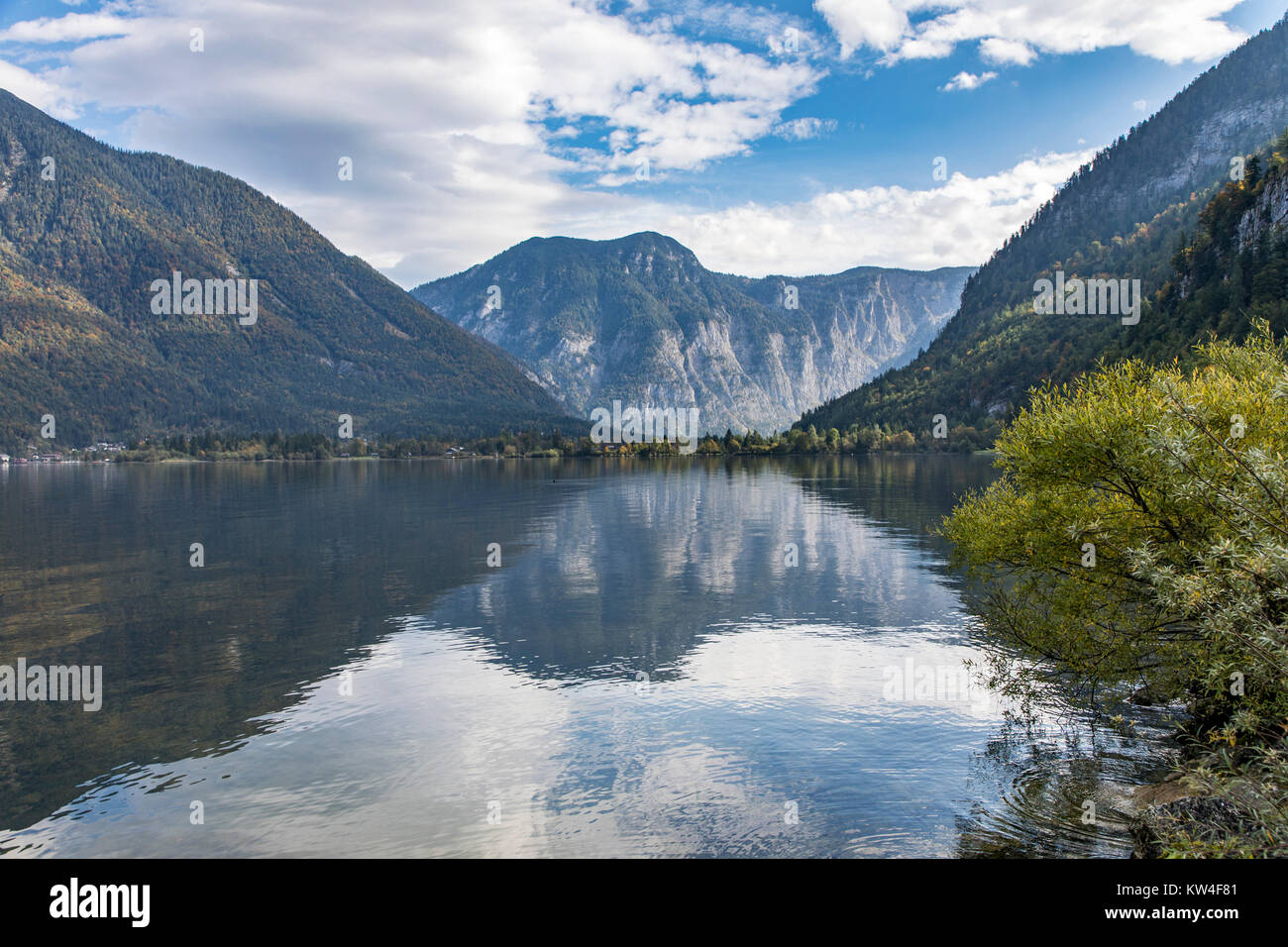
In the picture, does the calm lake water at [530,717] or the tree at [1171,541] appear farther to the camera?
the calm lake water at [530,717]

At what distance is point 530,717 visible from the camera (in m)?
30.3

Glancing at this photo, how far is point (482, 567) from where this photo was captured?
6438 cm

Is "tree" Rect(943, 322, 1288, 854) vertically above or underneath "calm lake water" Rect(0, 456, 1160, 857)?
above

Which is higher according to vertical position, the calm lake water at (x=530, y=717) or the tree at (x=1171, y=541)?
the tree at (x=1171, y=541)

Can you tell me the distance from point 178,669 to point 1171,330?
6372 inches

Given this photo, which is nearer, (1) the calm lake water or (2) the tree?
(2) the tree

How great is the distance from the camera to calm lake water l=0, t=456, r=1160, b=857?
69.9 feet

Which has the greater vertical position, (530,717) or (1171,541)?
(1171,541)

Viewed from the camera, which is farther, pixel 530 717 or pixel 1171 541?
pixel 530 717

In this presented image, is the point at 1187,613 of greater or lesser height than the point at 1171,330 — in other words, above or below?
below

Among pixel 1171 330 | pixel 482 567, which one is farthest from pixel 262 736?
pixel 1171 330

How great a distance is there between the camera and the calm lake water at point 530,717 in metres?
21.3
